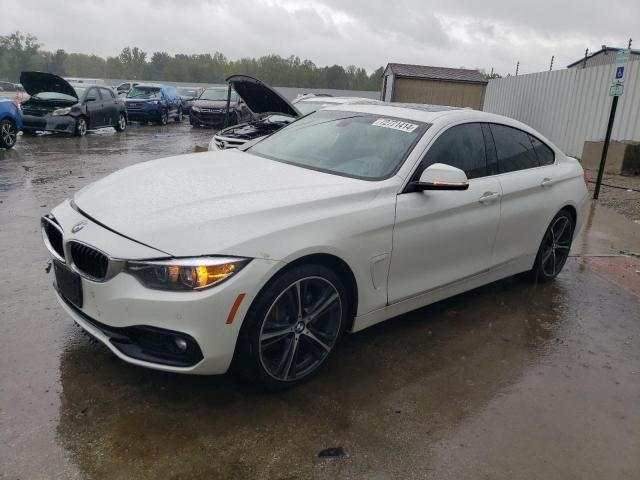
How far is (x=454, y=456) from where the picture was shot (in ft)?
9.16

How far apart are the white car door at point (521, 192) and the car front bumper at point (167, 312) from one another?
2.35 meters

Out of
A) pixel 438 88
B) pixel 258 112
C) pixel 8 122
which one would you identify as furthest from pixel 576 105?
pixel 438 88

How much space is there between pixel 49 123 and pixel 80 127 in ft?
2.90

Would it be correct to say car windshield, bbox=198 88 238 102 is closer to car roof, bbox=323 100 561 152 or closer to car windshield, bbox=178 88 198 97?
car windshield, bbox=178 88 198 97

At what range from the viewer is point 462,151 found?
419 cm

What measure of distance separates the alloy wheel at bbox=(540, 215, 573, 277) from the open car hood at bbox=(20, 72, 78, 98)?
553 inches

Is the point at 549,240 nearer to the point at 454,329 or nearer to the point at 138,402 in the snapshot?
the point at 454,329

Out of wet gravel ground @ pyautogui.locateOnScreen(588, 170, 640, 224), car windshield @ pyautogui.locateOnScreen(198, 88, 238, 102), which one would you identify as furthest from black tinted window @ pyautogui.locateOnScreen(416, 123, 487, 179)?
car windshield @ pyautogui.locateOnScreen(198, 88, 238, 102)

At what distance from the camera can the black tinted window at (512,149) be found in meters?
4.54

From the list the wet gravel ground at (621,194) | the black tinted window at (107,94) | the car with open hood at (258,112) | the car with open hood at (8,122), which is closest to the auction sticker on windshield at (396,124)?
the car with open hood at (258,112)

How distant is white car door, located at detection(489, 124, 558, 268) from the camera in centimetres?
446

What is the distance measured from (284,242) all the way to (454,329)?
194cm

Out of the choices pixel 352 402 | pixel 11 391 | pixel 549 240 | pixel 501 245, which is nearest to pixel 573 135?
pixel 549 240

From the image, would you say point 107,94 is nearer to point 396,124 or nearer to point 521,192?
point 396,124
